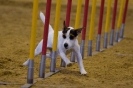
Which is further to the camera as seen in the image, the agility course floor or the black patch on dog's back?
the black patch on dog's back

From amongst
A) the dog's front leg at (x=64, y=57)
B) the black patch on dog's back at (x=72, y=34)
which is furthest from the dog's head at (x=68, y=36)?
the dog's front leg at (x=64, y=57)

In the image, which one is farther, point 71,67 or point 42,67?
point 71,67

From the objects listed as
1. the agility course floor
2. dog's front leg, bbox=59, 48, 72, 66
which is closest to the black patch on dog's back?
dog's front leg, bbox=59, 48, 72, 66

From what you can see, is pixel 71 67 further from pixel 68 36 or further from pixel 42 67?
pixel 42 67

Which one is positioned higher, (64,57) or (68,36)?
(68,36)

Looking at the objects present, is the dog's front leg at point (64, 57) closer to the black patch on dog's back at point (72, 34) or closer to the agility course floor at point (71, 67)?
the agility course floor at point (71, 67)

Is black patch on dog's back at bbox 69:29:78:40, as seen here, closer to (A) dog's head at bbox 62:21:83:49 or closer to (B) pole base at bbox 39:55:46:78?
(A) dog's head at bbox 62:21:83:49

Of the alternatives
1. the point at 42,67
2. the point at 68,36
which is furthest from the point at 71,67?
the point at 42,67

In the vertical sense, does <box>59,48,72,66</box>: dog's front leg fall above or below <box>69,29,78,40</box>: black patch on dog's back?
below

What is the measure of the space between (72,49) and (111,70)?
94cm

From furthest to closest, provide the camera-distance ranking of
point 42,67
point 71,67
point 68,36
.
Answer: point 71,67
point 68,36
point 42,67

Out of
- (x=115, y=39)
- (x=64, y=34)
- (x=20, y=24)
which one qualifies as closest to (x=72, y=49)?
(x=64, y=34)

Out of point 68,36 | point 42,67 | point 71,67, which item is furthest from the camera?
point 71,67

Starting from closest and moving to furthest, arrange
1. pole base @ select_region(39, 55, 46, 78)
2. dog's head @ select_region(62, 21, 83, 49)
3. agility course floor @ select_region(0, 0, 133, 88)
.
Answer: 1. agility course floor @ select_region(0, 0, 133, 88)
2. pole base @ select_region(39, 55, 46, 78)
3. dog's head @ select_region(62, 21, 83, 49)
